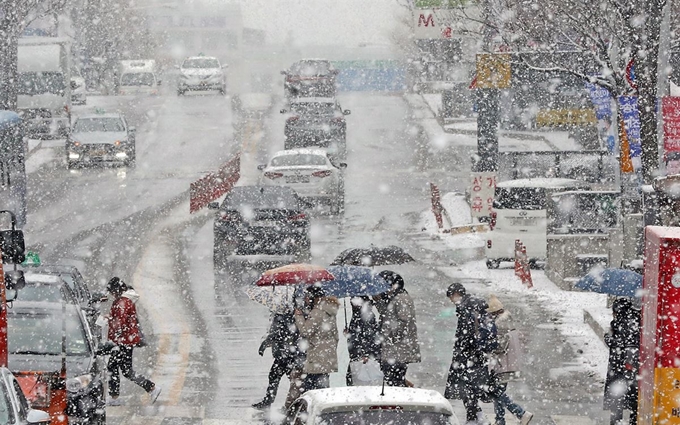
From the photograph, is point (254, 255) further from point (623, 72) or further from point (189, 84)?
point (189, 84)

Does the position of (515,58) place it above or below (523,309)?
above

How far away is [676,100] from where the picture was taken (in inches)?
712

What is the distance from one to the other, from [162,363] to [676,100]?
7387mm

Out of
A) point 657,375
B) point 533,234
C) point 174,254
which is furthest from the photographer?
point 174,254

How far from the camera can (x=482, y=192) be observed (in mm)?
29266

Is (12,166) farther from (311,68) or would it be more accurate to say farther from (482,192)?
(311,68)

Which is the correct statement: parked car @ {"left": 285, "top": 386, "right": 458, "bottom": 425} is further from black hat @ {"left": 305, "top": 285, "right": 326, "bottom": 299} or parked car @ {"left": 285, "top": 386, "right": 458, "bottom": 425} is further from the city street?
the city street

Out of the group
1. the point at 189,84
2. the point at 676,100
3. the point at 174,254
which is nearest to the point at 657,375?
the point at 676,100

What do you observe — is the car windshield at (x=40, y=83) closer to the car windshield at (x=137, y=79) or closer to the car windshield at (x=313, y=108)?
the car windshield at (x=313, y=108)

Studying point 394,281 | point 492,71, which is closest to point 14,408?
point 394,281

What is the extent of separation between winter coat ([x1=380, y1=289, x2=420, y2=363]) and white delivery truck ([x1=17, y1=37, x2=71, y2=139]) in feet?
101

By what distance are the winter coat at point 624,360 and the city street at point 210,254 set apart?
3.47 ft

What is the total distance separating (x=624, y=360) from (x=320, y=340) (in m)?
2.96

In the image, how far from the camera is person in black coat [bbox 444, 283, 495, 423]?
43.7ft
